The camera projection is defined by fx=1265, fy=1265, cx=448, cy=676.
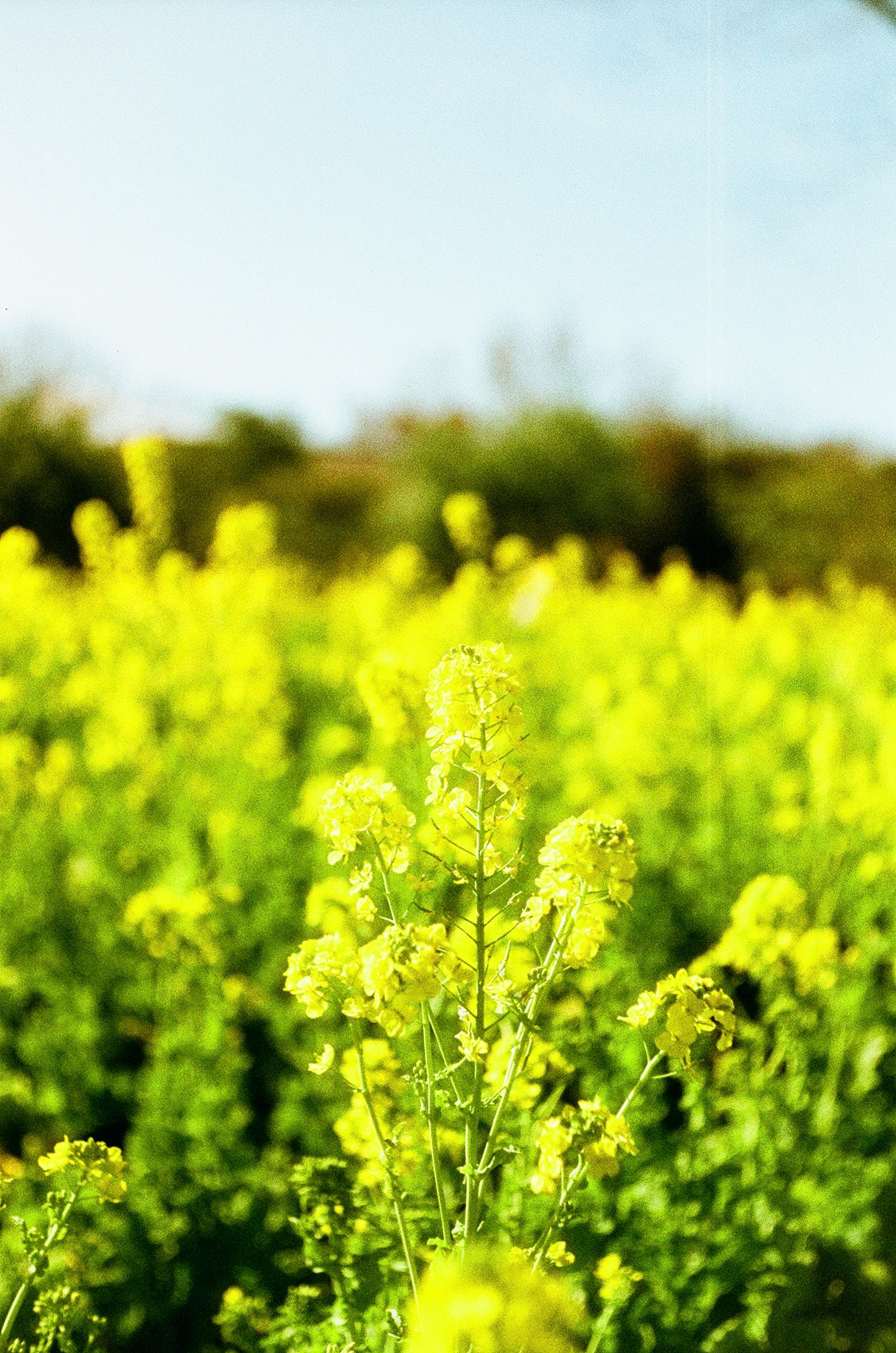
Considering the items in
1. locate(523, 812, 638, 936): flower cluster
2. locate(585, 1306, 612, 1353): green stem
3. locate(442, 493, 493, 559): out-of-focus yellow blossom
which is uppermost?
locate(442, 493, 493, 559): out-of-focus yellow blossom

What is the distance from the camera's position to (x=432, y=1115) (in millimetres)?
1196

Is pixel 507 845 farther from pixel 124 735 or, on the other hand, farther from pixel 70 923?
pixel 124 735

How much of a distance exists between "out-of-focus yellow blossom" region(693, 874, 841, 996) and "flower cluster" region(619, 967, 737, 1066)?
748 millimetres

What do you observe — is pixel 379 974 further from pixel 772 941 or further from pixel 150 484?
pixel 150 484

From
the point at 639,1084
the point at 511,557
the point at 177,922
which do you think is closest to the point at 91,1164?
the point at 639,1084

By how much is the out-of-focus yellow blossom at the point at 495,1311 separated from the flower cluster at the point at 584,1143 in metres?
0.33

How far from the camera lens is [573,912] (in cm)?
116

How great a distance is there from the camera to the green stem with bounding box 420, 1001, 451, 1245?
1.16m

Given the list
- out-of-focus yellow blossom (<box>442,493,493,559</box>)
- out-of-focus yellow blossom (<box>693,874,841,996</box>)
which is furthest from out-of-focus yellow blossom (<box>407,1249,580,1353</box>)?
out-of-focus yellow blossom (<box>442,493,493,559</box>)

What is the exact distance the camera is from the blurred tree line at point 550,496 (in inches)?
538

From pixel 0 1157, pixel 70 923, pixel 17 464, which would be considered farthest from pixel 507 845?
pixel 17 464

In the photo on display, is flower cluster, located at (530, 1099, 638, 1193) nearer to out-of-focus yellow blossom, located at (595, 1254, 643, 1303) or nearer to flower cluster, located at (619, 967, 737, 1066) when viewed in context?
flower cluster, located at (619, 967, 737, 1066)

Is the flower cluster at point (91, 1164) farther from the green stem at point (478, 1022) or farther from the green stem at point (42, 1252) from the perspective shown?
the green stem at point (478, 1022)

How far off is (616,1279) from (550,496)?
13261mm
